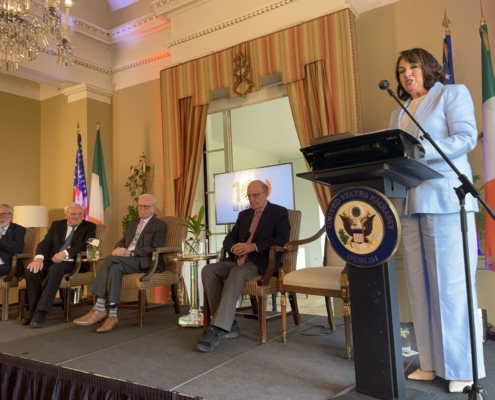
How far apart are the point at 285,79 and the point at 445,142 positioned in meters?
2.38

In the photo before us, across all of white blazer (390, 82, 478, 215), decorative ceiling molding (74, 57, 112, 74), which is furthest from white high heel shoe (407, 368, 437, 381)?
decorative ceiling molding (74, 57, 112, 74)

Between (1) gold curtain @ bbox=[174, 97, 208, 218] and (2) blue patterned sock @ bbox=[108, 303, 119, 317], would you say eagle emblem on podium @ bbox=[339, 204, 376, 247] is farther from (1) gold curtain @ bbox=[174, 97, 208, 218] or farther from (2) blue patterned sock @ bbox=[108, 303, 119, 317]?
(1) gold curtain @ bbox=[174, 97, 208, 218]

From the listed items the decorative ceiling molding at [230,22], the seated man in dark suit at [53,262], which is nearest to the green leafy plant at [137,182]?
the seated man in dark suit at [53,262]

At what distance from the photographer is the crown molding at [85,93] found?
210 inches

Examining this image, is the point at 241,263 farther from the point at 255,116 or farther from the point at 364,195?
the point at 255,116

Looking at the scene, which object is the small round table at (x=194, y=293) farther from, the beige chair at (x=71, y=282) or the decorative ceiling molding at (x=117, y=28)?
the decorative ceiling molding at (x=117, y=28)

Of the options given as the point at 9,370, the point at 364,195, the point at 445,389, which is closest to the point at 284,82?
the point at 364,195

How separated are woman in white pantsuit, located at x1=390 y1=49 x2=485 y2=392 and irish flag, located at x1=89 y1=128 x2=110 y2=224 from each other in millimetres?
4077

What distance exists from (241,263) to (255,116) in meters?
3.83

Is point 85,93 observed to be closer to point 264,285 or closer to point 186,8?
point 186,8

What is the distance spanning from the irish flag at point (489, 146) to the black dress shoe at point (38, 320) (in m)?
3.50

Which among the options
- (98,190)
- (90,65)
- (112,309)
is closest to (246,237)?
(112,309)

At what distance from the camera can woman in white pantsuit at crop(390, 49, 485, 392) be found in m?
1.81

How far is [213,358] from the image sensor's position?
2420 millimetres
